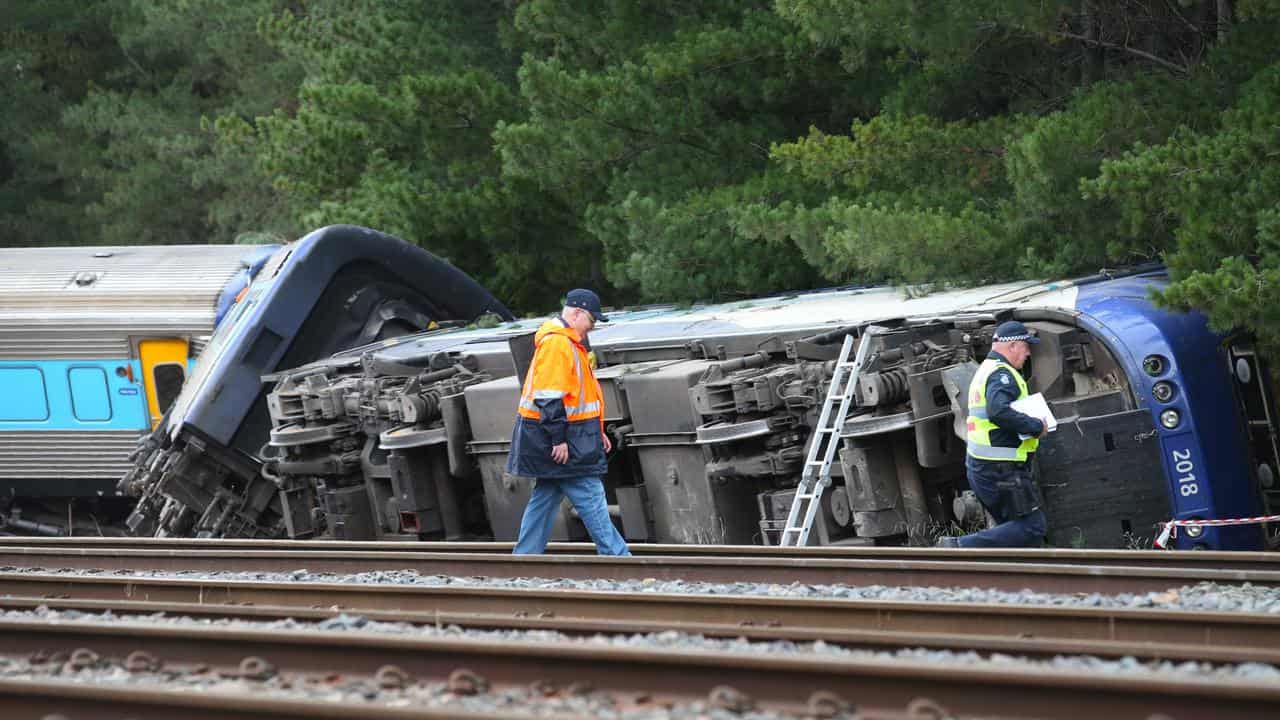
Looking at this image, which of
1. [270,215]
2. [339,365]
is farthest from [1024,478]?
[270,215]

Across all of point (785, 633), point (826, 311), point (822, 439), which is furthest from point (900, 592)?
point (826, 311)

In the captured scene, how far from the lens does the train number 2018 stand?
928 cm

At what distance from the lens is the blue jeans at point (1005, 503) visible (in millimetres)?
8898

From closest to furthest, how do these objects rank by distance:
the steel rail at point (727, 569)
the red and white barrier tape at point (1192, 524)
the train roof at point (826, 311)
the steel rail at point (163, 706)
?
the steel rail at point (163, 706) < the steel rail at point (727, 569) < the red and white barrier tape at point (1192, 524) < the train roof at point (826, 311)

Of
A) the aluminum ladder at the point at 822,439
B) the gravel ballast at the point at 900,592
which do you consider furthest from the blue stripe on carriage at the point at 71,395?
the aluminum ladder at the point at 822,439

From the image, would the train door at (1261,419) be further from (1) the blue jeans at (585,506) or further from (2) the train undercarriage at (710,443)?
(1) the blue jeans at (585,506)

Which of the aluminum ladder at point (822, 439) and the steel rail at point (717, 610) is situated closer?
the steel rail at point (717, 610)

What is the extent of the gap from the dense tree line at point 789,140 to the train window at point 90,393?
5630mm

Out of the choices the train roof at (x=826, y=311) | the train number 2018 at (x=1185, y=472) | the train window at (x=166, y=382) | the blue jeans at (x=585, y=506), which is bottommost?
the train number 2018 at (x=1185, y=472)

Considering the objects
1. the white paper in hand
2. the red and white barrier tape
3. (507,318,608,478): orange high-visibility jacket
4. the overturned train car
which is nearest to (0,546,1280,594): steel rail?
(507,318,608,478): orange high-visibility jacket

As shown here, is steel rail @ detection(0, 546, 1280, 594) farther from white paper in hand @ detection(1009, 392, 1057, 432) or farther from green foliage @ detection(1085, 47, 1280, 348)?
green foliage @ detection(1085, 47, 1280, 348)

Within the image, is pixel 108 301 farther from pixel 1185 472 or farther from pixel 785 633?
pixel 785 633

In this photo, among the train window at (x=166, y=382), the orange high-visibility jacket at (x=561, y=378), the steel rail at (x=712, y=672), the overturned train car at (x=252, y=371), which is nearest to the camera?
the steel rail at (x=712, y=672)

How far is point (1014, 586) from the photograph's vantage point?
25.2 ft
